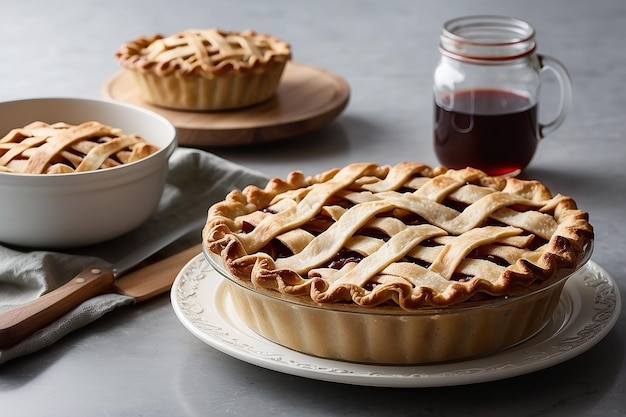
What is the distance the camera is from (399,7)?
366 cm

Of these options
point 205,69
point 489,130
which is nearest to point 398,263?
point 489,130

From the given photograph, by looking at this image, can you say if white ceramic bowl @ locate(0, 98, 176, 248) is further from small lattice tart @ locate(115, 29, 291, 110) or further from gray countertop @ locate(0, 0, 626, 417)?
small lattice tart @ locate(115, 29, 291, 110)

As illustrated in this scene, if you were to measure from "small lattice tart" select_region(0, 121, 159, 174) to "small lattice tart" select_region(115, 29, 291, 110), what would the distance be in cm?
53

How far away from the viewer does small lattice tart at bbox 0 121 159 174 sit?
1707mm

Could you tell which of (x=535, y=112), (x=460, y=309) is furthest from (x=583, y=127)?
(x=460, y=309)

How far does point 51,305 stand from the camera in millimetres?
1502

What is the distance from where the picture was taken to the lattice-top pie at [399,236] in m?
1.30

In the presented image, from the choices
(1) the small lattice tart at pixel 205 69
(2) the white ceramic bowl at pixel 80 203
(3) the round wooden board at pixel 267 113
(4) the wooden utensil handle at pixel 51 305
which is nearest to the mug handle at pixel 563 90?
(3) the round wooden board at pixel 267 113

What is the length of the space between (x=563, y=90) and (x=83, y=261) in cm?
106

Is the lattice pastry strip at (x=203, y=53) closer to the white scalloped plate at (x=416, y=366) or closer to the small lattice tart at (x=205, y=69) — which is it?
the small lattice tart at (x=205, y=69)

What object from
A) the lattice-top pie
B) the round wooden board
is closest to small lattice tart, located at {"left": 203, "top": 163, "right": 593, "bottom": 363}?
the lattice-top pie

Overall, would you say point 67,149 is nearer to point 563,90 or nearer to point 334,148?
point 334,148

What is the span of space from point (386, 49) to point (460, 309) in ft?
6.31

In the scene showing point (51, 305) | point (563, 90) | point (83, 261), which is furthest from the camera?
point (563, 90)
